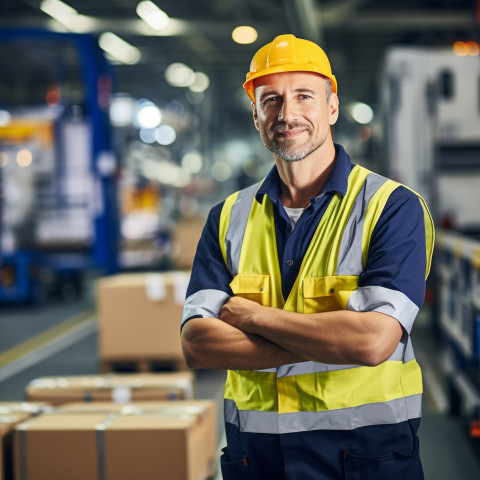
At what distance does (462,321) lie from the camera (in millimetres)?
4848

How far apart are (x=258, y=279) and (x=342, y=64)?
20577 millimetres

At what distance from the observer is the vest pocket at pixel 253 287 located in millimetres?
2170

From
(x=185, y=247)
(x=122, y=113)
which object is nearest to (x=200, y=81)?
(x=122, y=113)

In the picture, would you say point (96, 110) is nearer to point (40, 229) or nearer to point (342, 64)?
point (40, 229)

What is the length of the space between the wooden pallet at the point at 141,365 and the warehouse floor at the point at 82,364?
0.31 m

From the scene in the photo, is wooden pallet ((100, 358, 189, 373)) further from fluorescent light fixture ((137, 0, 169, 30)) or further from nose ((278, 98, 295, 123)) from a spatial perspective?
fluorescent light fixture ((137, 0, 169, 30))

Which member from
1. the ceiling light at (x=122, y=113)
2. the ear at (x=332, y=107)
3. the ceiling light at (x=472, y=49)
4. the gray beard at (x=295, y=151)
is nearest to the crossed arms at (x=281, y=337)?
the gray beard at (x=295, y=151)

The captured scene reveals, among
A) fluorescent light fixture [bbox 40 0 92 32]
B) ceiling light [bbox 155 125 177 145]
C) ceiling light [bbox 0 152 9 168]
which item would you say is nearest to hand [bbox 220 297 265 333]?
fluorescent light fixture [bbox 40 0 92 32]

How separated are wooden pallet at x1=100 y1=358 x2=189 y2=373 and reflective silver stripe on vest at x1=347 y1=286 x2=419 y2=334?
4484 millimetres

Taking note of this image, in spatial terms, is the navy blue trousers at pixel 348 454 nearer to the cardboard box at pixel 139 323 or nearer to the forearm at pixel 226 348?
the forearm at pixel 226 348

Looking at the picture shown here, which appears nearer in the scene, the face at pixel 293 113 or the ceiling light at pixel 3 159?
the face at pixel 293 113

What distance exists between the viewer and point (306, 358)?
202 centimetres

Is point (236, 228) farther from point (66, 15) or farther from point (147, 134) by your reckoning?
point (147, 134)

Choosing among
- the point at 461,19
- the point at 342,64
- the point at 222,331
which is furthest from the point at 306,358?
the point at 342,64
